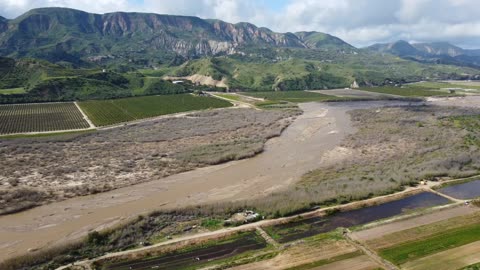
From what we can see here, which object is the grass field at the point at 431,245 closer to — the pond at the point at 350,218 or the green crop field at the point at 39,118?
the pond at the point at 350,218

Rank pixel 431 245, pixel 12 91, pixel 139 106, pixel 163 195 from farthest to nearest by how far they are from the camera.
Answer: pixel 12 91
pixel 139 106
pixel 163 195
pixel 431 245

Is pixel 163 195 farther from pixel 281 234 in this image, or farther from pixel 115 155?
pixel 115 155

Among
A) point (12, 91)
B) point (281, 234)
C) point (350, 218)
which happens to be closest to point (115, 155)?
point (281, 234)

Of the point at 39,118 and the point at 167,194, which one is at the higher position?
the point at 39,118

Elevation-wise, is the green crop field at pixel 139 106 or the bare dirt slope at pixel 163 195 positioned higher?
the green crop field at pixel 139 106

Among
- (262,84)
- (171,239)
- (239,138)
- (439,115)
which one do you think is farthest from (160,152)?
(262,84)

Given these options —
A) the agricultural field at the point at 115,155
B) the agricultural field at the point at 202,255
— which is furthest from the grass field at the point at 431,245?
the agricultural field at the point at 115,155
